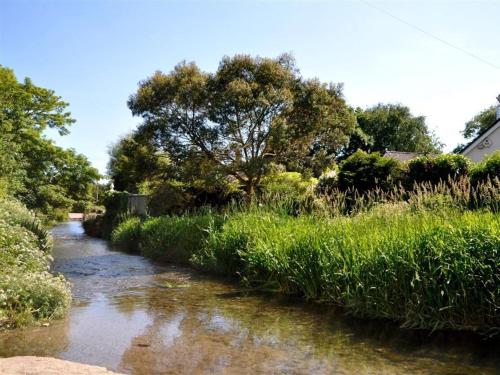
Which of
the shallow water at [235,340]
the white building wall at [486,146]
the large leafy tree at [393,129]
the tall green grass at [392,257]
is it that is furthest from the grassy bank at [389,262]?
the large leafy tree at [393,129]

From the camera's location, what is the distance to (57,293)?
277 inches

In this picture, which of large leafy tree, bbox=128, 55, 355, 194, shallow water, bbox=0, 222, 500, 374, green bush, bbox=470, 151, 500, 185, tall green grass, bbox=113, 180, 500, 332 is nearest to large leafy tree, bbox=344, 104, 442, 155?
large leafy tree, bbox=128, 55, 355, 194

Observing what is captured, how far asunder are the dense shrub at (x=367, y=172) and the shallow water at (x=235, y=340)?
26.3ft

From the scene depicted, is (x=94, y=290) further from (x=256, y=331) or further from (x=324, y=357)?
(x=324, y=357)

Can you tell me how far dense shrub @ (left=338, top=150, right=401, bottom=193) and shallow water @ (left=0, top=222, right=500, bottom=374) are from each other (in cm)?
803

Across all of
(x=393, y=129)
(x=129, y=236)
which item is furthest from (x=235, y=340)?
(x=393, y=129)

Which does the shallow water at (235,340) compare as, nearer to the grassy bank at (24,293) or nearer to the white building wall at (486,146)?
the grassy bank at (24,293)

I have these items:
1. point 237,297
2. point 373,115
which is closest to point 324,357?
point 237,297

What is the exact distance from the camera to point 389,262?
7.17 metres

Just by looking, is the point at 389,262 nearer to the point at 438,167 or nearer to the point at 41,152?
the point at 438,167

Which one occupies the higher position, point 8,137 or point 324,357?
point 8,137

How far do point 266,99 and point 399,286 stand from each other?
10256 mm

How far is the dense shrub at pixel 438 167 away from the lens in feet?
48.5

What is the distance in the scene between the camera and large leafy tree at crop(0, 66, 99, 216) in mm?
25172
